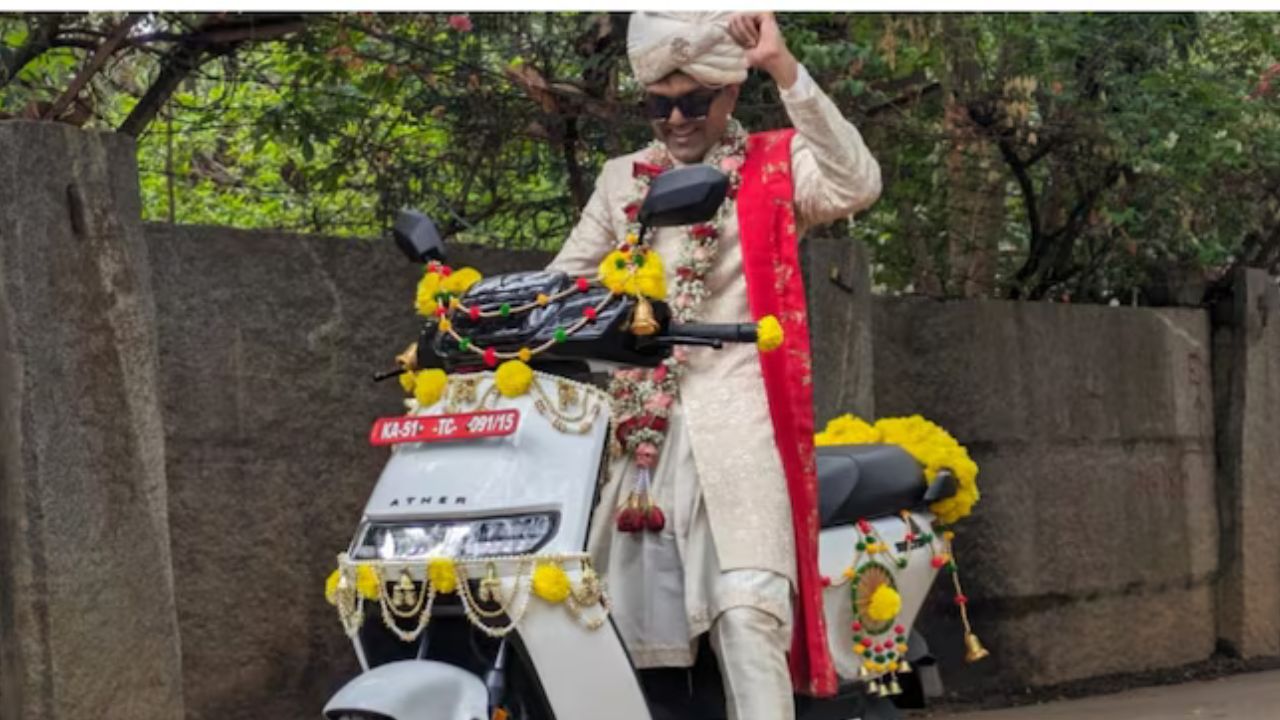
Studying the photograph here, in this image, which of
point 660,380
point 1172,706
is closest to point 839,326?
point 1172,706

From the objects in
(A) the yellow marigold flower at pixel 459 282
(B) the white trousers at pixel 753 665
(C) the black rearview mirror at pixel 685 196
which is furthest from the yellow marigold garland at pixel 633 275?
(B) the white trousers at pixel 753 665

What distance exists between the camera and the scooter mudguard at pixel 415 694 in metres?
3.49

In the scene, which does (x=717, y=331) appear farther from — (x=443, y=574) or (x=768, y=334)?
(x=443, y=574)

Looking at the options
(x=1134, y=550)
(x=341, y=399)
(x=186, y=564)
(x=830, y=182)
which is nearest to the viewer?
(x=830, y=182)

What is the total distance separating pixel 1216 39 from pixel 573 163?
3122 mm

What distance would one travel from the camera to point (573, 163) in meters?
6.79

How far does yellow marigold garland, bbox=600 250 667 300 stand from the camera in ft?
12.7

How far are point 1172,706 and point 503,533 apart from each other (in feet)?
14.2

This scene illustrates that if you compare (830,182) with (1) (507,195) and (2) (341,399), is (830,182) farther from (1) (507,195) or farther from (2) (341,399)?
(1) (507,195)

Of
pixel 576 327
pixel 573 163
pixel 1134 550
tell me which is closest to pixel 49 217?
pixel 576 327

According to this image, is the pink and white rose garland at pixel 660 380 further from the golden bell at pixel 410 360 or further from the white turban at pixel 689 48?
the golden bell at pixel 410 360

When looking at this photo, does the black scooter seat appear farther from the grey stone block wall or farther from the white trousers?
the grey stone block wall

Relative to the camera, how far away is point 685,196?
370 cm

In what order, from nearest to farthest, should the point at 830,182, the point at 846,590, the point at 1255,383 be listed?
the point at 830,182 < the point at 846,590 < the point at 1255,383
